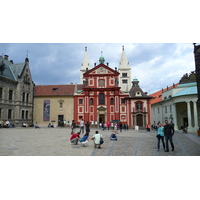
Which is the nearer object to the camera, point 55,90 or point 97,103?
point 97,103

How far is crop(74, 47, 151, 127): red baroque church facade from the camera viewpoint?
3788 cm

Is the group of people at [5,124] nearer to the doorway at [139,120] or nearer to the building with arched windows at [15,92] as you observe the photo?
the building with arched windows at [15,92]

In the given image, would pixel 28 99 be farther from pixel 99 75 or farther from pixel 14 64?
pixel 99 75

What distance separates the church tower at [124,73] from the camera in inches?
2665

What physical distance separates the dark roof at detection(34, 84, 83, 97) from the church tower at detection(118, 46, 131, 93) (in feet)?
94.3

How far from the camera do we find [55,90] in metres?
41.6

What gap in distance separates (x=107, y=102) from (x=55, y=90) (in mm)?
13227

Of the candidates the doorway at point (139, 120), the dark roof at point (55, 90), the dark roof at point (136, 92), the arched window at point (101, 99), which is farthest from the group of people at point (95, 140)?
the dark roof at point (55, 90)

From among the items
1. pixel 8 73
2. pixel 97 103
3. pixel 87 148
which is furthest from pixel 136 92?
pixel 87 148

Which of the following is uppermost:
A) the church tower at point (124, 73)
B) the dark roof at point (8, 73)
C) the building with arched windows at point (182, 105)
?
the church tower at point (124, 73)

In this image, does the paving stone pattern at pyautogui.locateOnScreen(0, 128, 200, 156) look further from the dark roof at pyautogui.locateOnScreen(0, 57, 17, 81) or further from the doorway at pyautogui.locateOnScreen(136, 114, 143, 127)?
the doorway at pyautogui.locateOnScreen(136, 114, 143, 127)

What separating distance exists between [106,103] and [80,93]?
21.2ft

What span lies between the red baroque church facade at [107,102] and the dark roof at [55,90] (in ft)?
7.32

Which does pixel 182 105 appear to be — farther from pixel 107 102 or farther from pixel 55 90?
pixel 55 90
